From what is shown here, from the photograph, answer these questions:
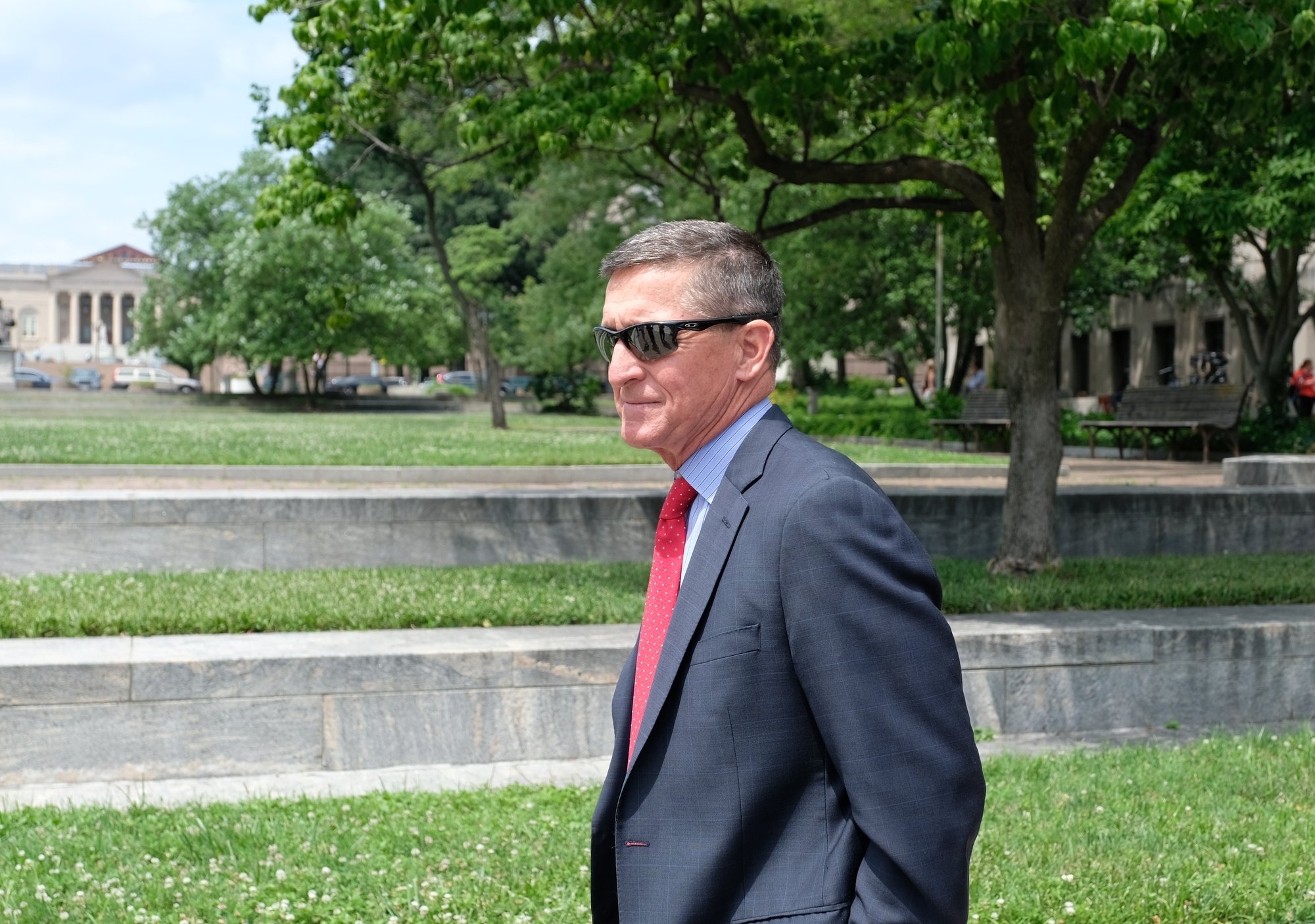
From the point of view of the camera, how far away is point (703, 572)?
203 centimetres

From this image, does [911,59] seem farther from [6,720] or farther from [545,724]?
[6,720]

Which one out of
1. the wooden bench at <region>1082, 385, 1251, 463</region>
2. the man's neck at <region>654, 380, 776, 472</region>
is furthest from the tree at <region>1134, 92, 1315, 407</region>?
the man's neck at <region>654, 380, 776, 472</region>

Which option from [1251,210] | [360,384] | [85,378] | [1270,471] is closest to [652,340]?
[1270,471]

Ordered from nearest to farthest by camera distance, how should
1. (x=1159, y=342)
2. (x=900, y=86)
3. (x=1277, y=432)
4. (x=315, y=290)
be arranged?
(x=900, y=86) < (x=1277, y=432) < (x=1159, y=342) < (x=315, y=290)

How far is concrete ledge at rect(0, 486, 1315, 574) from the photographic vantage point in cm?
998

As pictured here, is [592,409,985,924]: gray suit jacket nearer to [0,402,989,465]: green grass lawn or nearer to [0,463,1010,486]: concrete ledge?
[0,463,1010,486]: concrete ledge

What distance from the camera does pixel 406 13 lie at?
27.5 ft

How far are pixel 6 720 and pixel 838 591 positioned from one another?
17.3 ft

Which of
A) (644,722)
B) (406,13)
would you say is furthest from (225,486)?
(644,722)

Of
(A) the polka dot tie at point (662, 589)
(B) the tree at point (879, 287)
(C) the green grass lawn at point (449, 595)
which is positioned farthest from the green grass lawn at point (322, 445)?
(A) the polka dot tie at point (662, 589)

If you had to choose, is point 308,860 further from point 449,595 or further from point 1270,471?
point 1270,471

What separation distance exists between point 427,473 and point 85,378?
6501 centimetres

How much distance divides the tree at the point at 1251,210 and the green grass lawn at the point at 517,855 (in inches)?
437

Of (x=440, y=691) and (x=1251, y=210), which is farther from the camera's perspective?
(x=1251, y=210)
